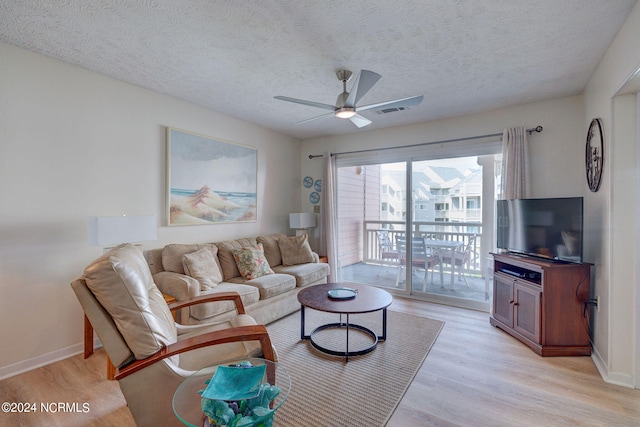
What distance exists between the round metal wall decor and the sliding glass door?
975 millimetres

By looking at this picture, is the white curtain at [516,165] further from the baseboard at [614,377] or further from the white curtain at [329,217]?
the white curtain at [329,217]

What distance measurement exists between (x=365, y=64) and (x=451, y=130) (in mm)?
2017

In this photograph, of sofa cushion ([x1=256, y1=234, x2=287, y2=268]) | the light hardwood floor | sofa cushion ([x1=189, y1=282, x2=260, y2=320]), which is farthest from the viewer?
sofa cushion ([x1=256, y1=234, x2=287, y2=268])

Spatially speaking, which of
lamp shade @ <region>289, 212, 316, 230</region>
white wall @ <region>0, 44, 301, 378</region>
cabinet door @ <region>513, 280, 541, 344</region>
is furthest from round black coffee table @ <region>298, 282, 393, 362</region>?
white wall @ <region>0, 44, 301, 378</region>

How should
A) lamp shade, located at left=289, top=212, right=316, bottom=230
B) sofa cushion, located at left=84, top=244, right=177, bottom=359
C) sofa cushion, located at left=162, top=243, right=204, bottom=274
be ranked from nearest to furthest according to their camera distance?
sofa cushion, located at left=84, top=244, right=177, bottom=359, sofa cushion, located at left=162, top=243, right=204, bottom=274, lamp shade, located at left=289, top=212, right=316, bottom=230

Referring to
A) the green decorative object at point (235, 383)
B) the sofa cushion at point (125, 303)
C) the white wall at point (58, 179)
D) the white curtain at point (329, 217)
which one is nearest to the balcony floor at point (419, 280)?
the white curtain at point (329, 217)

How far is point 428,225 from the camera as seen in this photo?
14.0 feet

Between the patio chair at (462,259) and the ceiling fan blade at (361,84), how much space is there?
8.91ft

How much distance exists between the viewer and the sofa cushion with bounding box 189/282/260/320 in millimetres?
2586

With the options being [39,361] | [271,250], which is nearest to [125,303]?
[39,361]

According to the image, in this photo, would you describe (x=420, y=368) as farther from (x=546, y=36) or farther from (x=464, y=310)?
(x=546, y=36)

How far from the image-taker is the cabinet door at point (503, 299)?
3.04 metres

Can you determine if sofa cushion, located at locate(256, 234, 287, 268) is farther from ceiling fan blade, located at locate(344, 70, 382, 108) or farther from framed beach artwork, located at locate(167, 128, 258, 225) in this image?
ceiling fan blade, located at locate(344, 70, 382, 108)

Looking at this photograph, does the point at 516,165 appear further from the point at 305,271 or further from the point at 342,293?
the point at 305,271
